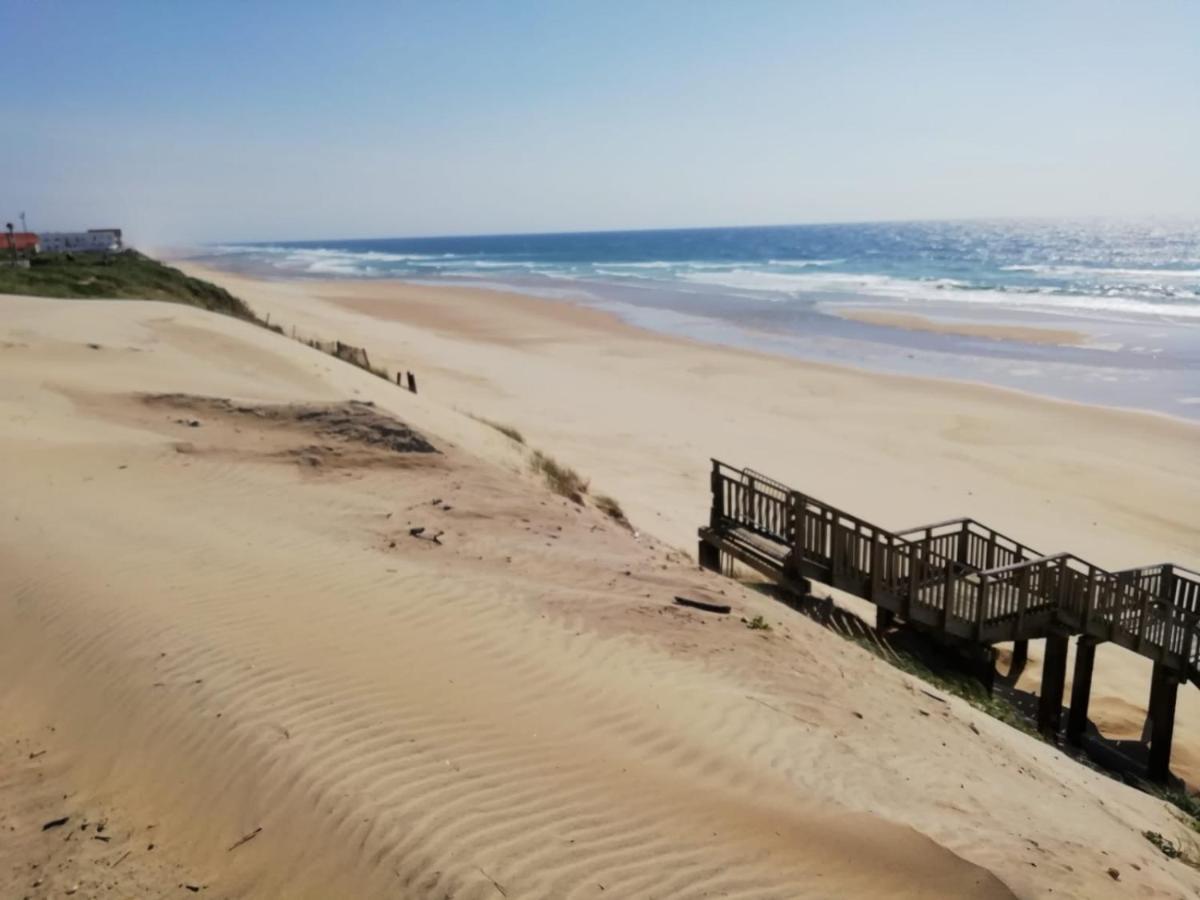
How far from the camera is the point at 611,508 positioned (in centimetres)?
1379

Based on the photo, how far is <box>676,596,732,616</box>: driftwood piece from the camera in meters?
7.99

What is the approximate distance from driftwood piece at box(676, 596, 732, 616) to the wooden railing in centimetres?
303

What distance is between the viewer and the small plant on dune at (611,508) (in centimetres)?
1328

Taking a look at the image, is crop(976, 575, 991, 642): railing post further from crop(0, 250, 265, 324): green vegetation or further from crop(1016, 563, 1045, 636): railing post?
crop(0, 250, 265, 324): green vegetation

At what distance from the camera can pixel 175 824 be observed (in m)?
4.76

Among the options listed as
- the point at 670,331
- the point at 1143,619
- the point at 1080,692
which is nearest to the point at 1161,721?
the point at 1080,692

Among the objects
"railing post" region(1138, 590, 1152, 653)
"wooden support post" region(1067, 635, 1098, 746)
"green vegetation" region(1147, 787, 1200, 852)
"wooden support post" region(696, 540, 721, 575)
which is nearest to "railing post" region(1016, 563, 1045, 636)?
"wooden support post" region(1067, 635, 1098, 746)

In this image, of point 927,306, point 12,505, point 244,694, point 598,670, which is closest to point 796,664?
point 598,670

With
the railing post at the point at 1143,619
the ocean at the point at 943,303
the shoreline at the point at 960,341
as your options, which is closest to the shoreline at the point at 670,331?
the shoreline at the point at 960,341

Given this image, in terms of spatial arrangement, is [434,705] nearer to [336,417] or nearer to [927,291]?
[336,417]

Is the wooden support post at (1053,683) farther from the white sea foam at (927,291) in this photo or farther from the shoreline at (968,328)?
the white sea foam at (927,291)

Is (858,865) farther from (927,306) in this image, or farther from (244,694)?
(927,306)

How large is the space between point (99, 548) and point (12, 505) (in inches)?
77.1

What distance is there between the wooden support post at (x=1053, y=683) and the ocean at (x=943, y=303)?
18.3m
